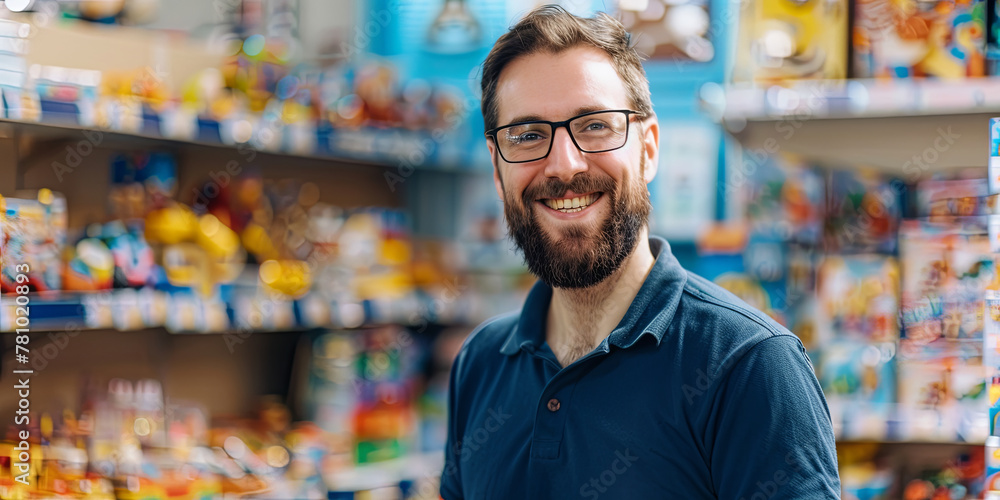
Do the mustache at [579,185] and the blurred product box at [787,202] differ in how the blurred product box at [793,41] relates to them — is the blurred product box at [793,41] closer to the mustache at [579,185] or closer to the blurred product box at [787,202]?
the blurred product box at [787,202]

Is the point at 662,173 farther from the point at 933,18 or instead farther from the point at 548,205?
the point at 548,205

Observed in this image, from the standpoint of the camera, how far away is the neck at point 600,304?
3.98ft

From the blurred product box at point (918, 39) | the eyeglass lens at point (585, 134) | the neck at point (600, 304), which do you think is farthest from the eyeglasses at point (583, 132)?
the blurred product box at point (918, 39)

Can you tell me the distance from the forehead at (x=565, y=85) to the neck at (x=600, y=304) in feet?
0.77

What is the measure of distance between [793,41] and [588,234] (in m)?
1.03

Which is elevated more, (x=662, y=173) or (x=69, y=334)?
(x=662, y=173)

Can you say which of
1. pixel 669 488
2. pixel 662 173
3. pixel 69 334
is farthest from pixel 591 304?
pixel 662 173

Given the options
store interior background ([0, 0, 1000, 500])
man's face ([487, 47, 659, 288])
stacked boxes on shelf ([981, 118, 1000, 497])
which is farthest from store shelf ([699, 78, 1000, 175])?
man's face ([487, 47, 659, 288])

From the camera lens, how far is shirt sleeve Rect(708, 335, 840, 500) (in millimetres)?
920

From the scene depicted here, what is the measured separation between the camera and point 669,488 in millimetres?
1014

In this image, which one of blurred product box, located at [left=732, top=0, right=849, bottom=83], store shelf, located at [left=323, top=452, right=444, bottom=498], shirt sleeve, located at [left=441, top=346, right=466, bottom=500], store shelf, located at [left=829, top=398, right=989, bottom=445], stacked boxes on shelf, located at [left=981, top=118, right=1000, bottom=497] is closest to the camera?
shirt sleeve, located at [left=441, top=346, right=466, bottom=500]

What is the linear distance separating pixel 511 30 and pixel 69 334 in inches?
64.3

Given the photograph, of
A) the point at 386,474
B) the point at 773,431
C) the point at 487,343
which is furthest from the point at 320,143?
the point at 773,431

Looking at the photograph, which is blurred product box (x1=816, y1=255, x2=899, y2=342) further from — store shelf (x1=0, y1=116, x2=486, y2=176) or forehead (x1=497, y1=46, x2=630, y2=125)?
store shelf (x1=0, y1=116, x2=486, y2=176)
